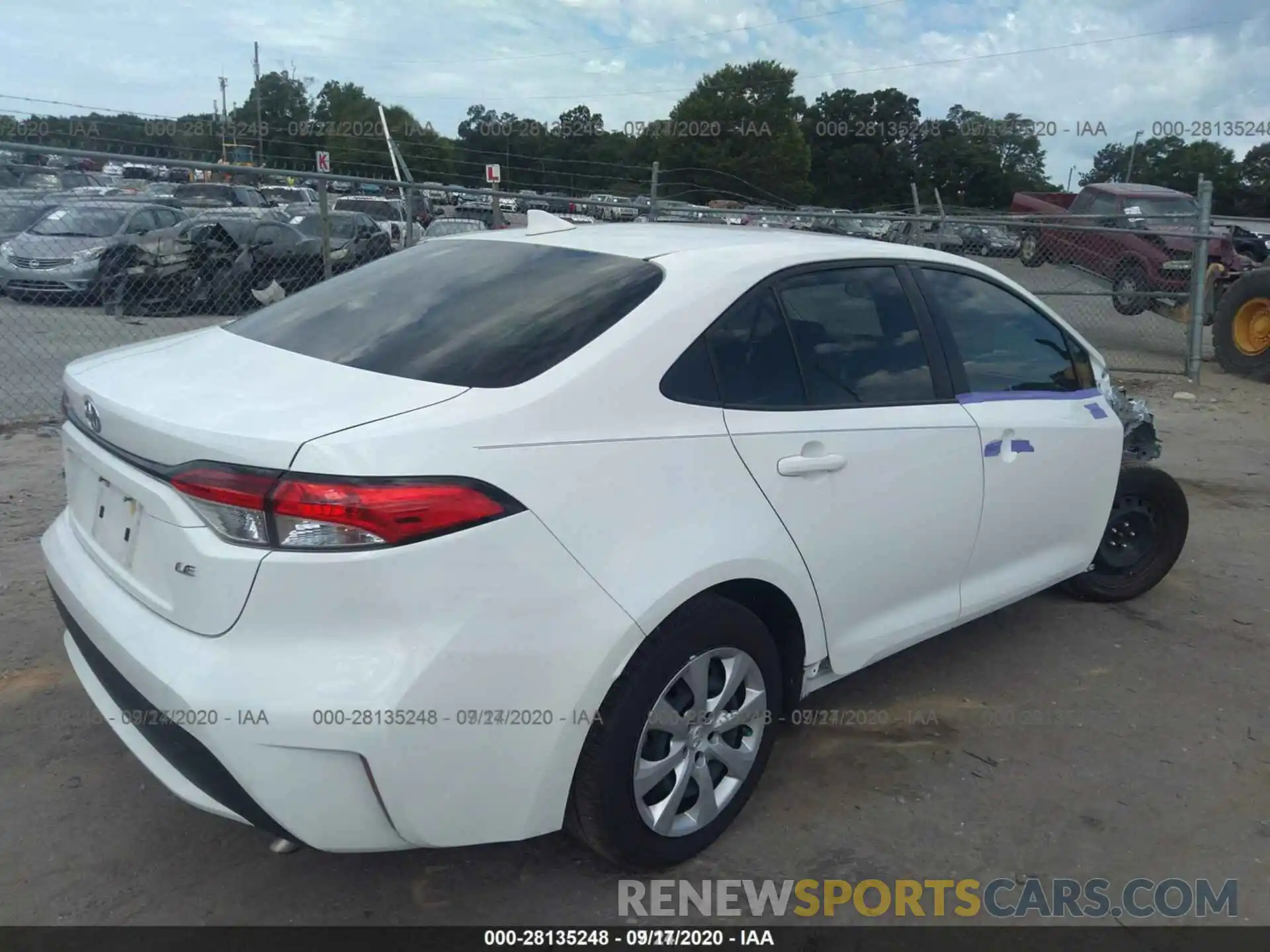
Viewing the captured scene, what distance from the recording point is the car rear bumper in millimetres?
2107

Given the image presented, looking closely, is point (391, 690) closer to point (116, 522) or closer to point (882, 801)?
point (116, 522)

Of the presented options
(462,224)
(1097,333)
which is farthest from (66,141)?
(1097,333)

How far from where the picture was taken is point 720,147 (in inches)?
1297

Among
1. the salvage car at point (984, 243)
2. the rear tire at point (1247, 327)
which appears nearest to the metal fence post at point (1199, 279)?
the rear tire at point (1247, 327)

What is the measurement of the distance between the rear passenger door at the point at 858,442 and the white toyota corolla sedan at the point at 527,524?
0.04 ft

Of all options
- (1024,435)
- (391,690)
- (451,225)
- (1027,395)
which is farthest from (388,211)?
(391,690)

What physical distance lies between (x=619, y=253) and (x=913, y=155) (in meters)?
45.6

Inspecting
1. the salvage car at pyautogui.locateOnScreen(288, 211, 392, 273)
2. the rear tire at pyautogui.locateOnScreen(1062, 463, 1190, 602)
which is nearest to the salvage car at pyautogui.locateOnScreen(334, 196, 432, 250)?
the salvage car at pyautogui.locateOnScreen(288, 211, 392, 273)

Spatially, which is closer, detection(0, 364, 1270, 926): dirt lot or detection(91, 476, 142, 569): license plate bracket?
detection(91, 476, 142, 569): license plate bracket

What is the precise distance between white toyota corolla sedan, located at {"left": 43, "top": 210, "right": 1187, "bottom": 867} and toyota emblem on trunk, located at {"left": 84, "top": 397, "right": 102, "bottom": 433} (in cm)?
2

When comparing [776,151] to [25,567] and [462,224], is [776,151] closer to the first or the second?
[462,224]

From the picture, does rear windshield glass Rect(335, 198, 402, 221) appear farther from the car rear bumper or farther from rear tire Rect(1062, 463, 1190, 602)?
the car rear bumper

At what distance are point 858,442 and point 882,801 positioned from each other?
43.7 inches

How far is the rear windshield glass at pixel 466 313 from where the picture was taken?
2.54 m
